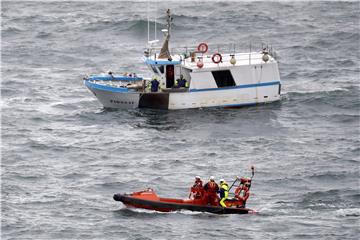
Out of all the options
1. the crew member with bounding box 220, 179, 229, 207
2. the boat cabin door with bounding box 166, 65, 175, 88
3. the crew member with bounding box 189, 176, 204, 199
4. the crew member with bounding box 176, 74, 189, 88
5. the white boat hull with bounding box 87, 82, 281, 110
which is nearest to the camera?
the crew member with bounding box 189, 176, 204, 199

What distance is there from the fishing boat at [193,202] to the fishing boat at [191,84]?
2137cm

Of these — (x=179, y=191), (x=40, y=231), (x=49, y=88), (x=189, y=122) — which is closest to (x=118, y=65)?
(x=49, y=88)

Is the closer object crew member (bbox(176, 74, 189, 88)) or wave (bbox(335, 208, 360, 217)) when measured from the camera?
wave (bbox(335, 208, 360, 217))

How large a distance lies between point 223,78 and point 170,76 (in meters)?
3.88

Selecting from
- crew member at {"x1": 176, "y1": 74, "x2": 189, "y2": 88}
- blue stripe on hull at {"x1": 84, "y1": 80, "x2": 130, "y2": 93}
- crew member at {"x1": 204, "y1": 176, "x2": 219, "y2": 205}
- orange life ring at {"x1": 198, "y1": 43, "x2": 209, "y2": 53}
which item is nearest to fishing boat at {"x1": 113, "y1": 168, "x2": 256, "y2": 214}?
crew member at {"x1": 204, "y1": 176, "x2": 219, "y2": 205}

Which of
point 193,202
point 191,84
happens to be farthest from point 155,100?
point 193,202

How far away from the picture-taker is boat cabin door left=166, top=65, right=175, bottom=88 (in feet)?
259

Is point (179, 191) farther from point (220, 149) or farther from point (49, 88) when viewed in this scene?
point (49, 88)

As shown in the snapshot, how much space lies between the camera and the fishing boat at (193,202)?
57062mm

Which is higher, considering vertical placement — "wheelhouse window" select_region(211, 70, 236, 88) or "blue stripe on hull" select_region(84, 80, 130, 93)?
"wheelhouse window" select_region(211, 70, 236, 88)

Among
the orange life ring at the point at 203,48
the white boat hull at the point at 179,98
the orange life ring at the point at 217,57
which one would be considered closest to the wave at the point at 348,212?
the white boat hull at the point at 179,98

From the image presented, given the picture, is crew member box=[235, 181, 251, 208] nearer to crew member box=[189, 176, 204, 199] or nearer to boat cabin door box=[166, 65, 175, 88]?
crew member box=[189, 176, 204, 199]

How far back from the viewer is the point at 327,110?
7875 centimetres

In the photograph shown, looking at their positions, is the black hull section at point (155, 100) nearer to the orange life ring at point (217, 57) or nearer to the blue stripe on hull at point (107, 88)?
the blue stripe on hull at point (107, 88)
